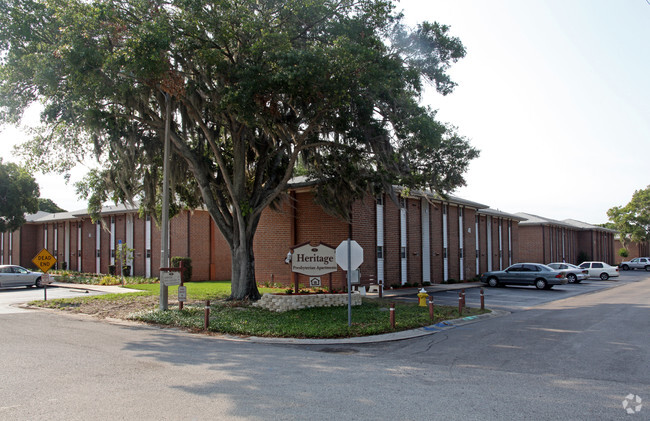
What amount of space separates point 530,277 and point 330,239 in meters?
13.5

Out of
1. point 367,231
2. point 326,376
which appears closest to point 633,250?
point 367,231

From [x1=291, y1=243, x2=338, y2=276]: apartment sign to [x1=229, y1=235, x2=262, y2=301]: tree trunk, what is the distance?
6.46ft

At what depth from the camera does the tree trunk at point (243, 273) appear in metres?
19.0

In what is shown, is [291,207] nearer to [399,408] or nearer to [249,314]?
[249,314]

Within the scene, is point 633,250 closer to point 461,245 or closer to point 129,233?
point 461,245

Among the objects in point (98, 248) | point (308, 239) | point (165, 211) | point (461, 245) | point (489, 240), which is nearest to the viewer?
point (165, 211)

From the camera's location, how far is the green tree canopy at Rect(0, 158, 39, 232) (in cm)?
4009

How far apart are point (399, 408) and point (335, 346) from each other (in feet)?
18.0

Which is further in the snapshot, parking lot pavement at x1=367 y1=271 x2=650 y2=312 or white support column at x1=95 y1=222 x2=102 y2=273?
white support column at x1=95 y1=222 x2=102 y2=273

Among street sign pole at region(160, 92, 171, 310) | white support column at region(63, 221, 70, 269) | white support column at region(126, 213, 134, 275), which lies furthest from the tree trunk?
white support column at region(63, 221, 70, 269)

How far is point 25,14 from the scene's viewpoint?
47.9 ft

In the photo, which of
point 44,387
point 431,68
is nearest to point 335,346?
point 44,387

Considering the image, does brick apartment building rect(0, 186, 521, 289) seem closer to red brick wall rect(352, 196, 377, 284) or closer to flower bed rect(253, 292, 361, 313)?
red brick wall rect(352, 196, 377, 284)

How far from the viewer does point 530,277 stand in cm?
2964
